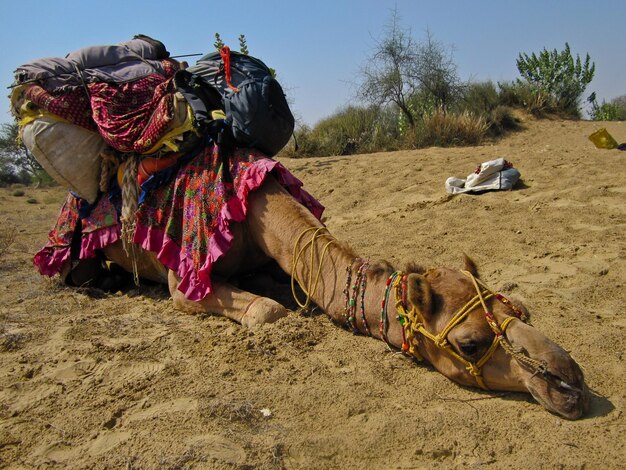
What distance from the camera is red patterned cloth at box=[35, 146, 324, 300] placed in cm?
384

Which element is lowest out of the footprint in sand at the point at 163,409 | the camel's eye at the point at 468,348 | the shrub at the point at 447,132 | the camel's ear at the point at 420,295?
the footprint in sand at the point at 163,409

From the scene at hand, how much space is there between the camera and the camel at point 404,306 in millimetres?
2430

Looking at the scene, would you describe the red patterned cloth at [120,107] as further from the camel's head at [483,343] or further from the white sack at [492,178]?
the white sack at [492,178]

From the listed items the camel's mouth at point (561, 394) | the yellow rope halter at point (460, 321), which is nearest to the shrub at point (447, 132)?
the yellow rope halter at point (460, 321)

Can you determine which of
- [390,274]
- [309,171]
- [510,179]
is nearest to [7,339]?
[390,274]

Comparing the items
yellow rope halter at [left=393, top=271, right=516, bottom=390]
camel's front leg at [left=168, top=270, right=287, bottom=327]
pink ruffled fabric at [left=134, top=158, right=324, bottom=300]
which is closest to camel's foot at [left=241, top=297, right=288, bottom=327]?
camel's front leg at [left=168, top=270, right=287, bottom=327]

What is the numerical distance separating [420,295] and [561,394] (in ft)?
2.52

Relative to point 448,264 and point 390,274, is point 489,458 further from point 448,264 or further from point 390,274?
point 448,264

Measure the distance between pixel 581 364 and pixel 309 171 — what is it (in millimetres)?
7745

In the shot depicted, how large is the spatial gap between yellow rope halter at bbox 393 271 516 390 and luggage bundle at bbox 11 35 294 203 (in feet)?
5.89

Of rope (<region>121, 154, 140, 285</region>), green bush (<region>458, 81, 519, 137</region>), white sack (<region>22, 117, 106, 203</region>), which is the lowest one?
rope (<region>121, 154, 140, 285</region>)

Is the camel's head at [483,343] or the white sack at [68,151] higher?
the white sack at [68,151]

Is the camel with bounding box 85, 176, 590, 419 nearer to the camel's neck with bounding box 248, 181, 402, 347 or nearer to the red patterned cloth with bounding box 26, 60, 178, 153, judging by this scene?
the camel's neck with bounding box 248, 181, 402, 347

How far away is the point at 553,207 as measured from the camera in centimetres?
595
